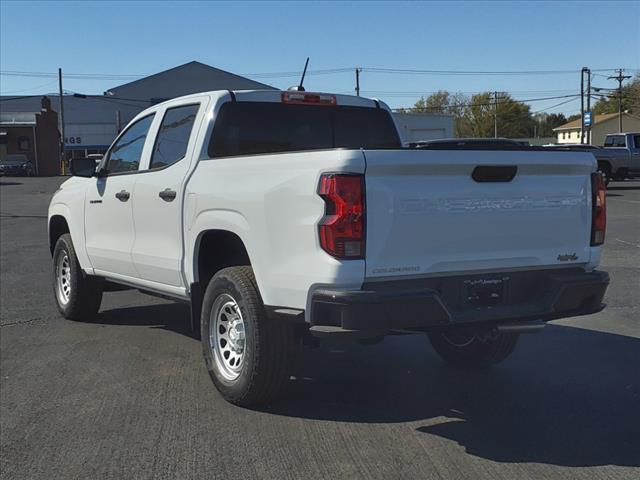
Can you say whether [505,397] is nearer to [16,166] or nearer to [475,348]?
[475,348]

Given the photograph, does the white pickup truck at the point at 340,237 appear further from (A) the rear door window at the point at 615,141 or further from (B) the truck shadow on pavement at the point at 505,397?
(A) the rear door window at the point at 615,141

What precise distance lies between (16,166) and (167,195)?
57.1 metres

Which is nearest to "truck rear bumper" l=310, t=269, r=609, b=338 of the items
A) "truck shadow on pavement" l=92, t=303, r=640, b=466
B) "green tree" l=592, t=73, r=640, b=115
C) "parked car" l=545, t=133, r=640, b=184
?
"truck shadow on pavement" l=92, t=303, r=640, b=466

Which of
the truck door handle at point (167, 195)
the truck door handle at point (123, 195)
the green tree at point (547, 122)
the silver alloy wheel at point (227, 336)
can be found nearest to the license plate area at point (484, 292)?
the silver alloy wheel at point (227, 336)

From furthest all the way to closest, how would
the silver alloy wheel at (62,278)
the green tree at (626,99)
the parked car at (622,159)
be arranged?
the green tree at (626,99) < the parked car at (622,159) < the silver alloy wheel at (62,278)

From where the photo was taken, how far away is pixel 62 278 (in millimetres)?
7684

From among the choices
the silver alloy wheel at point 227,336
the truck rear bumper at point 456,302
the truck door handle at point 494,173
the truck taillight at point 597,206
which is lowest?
the silver alloy wheel at point 227,336

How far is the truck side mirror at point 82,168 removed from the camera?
679cm

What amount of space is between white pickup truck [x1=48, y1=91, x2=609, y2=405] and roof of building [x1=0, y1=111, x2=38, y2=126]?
64.7 meters

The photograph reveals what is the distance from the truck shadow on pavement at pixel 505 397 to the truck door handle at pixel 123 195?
2.09 meters

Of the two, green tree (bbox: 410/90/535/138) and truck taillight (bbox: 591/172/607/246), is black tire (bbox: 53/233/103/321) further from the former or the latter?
green tree (bbox: 410/90/535/138)

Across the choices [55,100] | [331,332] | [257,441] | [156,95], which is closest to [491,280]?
[331,332]

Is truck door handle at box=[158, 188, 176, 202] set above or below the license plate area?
above

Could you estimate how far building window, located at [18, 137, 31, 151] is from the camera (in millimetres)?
64500
